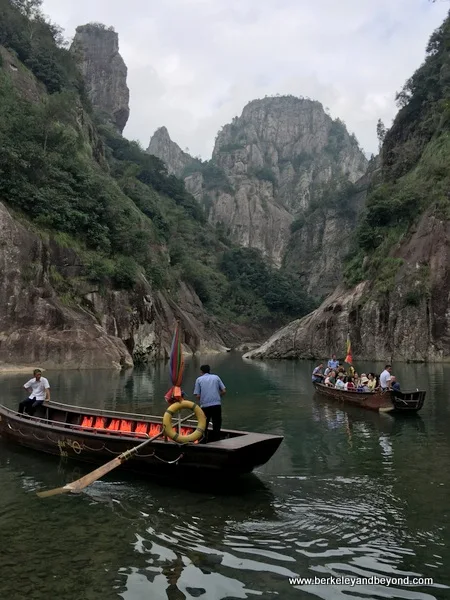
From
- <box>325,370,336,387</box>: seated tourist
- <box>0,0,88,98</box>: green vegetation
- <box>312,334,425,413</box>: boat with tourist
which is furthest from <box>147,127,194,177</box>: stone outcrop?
<box>312,334,425,413</box>: boat with tourist

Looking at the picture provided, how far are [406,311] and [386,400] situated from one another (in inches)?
1172

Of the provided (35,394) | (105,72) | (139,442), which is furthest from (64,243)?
(105,72)

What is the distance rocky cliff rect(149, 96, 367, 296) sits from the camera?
113 m

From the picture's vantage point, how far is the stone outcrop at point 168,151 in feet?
589

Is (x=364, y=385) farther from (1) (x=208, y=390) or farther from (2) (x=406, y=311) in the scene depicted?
(2) (x=406, y=311)

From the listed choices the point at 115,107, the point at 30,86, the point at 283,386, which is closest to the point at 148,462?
the point at 283,386

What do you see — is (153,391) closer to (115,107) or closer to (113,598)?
(113,598)

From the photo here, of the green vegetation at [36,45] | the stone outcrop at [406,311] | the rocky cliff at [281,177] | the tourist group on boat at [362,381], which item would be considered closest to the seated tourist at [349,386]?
the tourist group on boat at [362,381]

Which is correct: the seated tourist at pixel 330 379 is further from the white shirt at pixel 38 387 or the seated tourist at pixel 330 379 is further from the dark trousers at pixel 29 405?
the dark trousers at pixel 29 405

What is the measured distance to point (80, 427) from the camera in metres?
12.3

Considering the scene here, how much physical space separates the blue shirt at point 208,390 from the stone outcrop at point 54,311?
2634cm

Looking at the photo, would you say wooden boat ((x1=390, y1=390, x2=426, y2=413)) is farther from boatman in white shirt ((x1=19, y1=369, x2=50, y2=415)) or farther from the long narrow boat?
boatman in white shirt ((x1=19, y1=369, x2=50, y2=415))

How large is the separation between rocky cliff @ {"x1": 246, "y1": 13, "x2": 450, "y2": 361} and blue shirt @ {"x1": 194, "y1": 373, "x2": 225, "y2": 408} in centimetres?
3795

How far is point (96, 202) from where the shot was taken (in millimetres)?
44562
